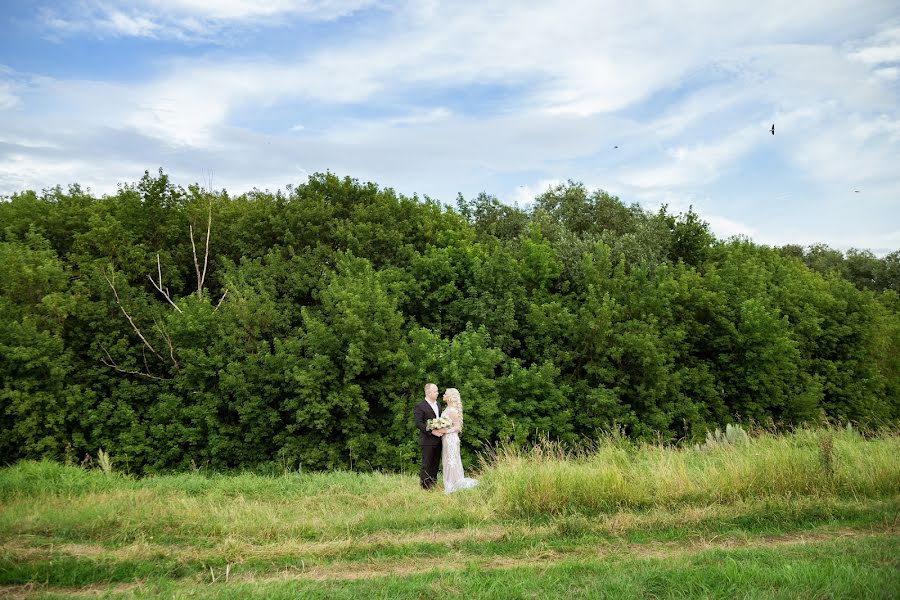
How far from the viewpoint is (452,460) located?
38.5ft

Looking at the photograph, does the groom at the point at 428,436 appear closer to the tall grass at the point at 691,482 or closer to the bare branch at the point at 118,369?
the tall grass at the point at 691,482

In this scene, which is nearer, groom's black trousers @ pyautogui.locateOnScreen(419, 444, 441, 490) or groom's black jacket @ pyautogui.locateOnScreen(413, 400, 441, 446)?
groom's black trousers @ pyautogui.locateOnScreen(419, 444, 441, 490)

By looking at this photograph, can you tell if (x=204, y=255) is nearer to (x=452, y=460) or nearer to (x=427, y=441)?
(x=427, y=441)

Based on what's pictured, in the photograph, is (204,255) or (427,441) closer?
(427,441)

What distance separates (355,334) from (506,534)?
1426cm

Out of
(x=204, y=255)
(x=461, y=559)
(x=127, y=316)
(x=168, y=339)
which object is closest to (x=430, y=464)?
(x=461, y=559)

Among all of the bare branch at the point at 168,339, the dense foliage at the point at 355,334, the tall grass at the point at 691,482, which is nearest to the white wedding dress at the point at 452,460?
the tall grass at the point at 691,482

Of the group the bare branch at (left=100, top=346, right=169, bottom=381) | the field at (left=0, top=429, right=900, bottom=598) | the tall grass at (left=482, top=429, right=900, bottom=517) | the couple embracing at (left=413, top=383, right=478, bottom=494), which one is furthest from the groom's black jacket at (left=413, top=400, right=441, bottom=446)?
the bare branch at (left=100, top=346, right=169, bottom=381)

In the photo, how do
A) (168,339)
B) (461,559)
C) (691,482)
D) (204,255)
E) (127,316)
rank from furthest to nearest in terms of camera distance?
(204,255) < (168,339) < (127,316) < (691,482) < (461,559)

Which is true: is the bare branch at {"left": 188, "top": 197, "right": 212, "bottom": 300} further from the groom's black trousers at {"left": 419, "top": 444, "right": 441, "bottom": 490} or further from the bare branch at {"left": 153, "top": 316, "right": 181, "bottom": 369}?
the groom's black trousers at {"left": 419, "top": 444, "right": 441, "bottom": 490}

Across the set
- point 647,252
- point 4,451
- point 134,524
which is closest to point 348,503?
point 134,524

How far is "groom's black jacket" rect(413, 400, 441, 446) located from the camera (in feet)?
39.4

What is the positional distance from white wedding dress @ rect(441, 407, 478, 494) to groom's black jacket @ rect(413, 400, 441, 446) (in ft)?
0.55

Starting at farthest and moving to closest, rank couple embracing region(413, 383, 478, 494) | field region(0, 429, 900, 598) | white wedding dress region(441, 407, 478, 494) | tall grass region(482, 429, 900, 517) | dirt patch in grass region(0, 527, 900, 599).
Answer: couple embracing region(413, 383, 478, 494) < white wedding dress region(441, 407, 478, 494) < tall grass region(482, 429, 900, 517) < dirt patch in grass region(0, 527, 900, 599) < field region(0, 429, 900, 598)
